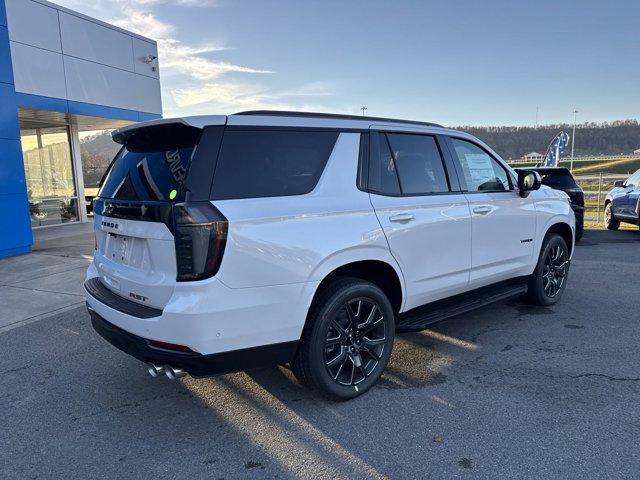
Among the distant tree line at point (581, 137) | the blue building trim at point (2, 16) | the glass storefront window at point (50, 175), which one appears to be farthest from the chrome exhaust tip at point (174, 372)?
the distant tree line at point (581, 137)

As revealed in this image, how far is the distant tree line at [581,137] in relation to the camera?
96.3 metres

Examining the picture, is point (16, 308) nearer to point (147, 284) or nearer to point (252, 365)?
point (147, 284)

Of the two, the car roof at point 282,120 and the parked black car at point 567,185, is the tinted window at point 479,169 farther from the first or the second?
the parked black car at point 567,185

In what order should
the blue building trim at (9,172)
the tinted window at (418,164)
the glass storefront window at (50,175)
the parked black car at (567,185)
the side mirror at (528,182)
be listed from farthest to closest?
the glass storefront window at (50,175), the parked black car at (567,185), the blue building trim at (9,172), the side mirror at (528,182), the tinted window at (418,164)

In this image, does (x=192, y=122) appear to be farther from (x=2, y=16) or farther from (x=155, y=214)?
(x=2, y=16)

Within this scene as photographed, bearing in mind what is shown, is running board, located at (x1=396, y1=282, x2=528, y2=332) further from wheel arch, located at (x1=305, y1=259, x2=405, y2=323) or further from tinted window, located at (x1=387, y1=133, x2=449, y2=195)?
tinted window, located at (x1=387, y1=133, x2=449, y2=195)

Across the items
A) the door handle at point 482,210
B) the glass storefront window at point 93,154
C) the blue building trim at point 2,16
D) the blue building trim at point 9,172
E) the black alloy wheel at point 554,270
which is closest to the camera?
the door handle at point 482,210

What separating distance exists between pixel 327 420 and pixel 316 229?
1.28 meters

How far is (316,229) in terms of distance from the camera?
3.12 metres

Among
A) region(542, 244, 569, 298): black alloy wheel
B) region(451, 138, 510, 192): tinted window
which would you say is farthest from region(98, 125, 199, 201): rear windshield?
region(542, 244, 569, 298): black alloy wheel

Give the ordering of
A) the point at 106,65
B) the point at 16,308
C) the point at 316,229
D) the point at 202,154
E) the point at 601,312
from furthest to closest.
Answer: the point at 106,65 → the point at 16,308 → the point at 601,312 → the point at 316,229 → the point at 202,154

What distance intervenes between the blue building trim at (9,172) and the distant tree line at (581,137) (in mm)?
90161

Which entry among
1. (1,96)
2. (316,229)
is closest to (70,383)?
(316,229)

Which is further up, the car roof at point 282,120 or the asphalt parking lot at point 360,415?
the car roof at point 282,120
